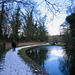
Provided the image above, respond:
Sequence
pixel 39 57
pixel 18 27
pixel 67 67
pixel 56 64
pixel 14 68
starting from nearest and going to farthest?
pixel 14 68, pixel 67 67, pixel 56 64, pixel 39 57, pixel 18 27

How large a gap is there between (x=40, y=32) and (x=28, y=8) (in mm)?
36022

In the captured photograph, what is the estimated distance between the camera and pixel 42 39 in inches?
1730

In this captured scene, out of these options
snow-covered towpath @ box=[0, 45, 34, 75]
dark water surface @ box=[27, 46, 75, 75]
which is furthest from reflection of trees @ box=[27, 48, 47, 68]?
snow-covered towpath @ box=[0, 45, 34, 75]

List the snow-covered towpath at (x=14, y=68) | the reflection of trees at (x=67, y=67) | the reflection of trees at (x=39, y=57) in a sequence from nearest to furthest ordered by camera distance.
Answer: the snow-covered towpath at (x=14, y=68)
the reflection of trees at (x=67, y=67)
the reflection of trees at (x=39, y=57)

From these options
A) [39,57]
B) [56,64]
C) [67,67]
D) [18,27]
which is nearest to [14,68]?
[56,64]

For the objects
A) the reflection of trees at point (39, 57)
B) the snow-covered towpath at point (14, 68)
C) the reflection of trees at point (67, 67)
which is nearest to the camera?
the snow-covered towpath at point (14, 68)

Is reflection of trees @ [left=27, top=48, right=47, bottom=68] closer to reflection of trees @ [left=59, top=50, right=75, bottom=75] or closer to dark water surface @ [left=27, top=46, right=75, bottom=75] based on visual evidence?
dark water surface @ [left=27, top=46, right=75, bottom=75]

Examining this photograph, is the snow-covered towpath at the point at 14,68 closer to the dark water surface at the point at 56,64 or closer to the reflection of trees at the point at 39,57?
the dark water surface at the point at 56,64

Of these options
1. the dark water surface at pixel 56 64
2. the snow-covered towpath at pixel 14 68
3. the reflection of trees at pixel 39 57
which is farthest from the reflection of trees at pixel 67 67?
the snow-covered towpath at pixel 14 68

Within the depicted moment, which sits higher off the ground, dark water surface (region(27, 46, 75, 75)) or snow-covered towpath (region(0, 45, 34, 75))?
snow-covered towpath (region(0, 45, 34, 75))

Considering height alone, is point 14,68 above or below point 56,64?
above

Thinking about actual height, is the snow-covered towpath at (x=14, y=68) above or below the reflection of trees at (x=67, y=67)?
above

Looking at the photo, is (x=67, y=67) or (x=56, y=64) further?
(x=56, y=64)

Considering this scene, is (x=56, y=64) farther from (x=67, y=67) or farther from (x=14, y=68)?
(x=14, y=68)
